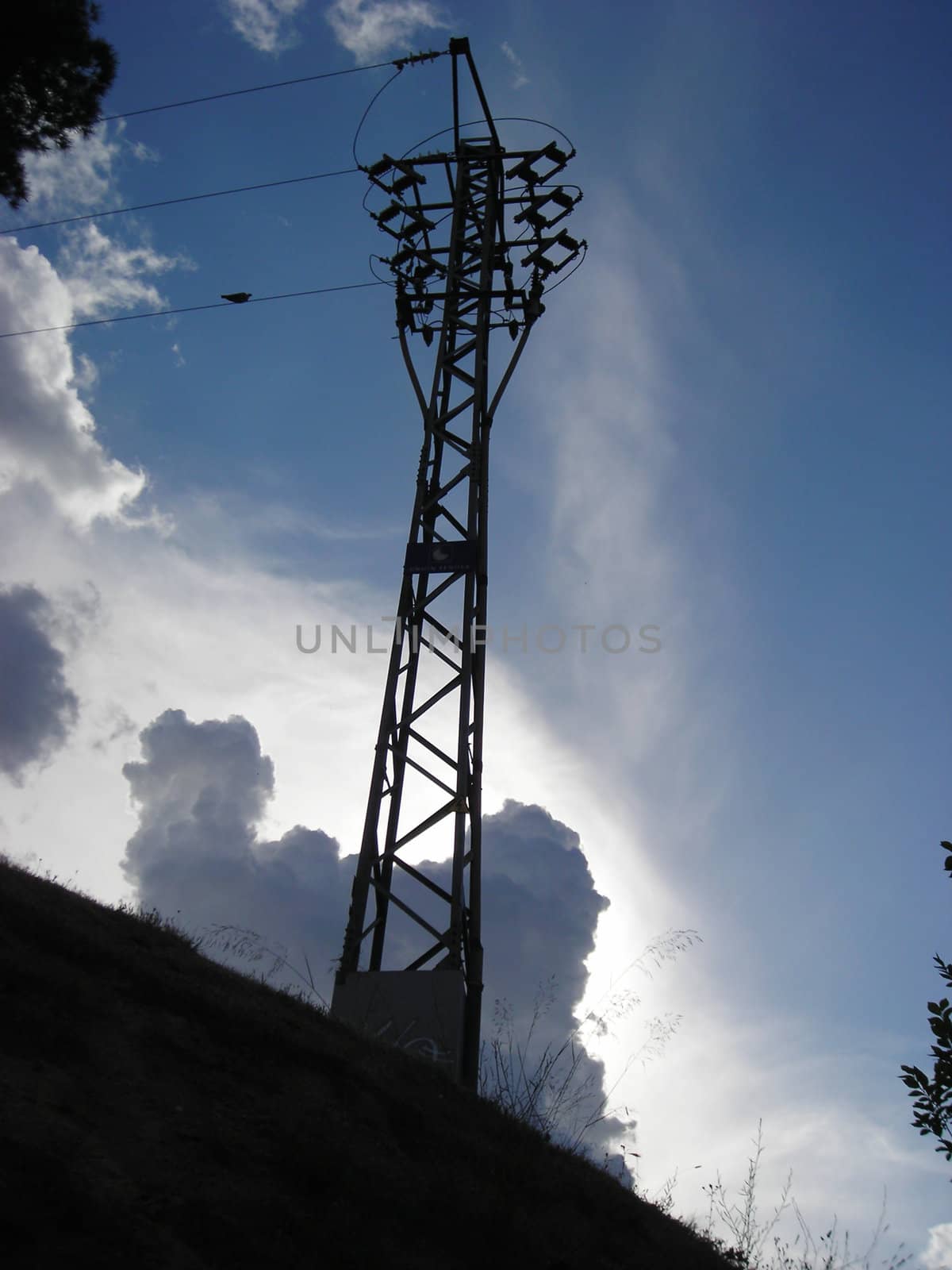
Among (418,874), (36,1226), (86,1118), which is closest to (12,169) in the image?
(418,874)

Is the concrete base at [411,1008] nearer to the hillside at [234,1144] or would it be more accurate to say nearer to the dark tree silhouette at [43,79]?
the hillside at [234,1144]

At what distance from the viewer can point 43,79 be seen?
9.39m

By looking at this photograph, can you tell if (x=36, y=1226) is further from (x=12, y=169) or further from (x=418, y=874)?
(x=12, y=169)

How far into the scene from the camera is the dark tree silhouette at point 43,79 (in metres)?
9.10

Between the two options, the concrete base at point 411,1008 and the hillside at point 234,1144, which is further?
the concrete base at point 411,1008

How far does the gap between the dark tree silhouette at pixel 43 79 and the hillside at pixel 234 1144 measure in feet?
21.2

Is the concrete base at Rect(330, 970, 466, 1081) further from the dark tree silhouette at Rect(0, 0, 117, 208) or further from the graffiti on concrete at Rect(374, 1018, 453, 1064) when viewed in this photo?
the dark tree silhouette at Rect(0, 0, 117, 208)

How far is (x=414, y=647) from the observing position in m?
11.2

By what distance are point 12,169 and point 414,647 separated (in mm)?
5765

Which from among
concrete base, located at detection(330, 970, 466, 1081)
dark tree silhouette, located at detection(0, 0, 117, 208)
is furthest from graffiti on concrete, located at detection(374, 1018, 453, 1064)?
dark tree silhouette, located at detection(0, 0, 117, 208)

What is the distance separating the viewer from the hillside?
4.59 meters

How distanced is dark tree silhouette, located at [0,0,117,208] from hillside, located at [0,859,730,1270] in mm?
6465

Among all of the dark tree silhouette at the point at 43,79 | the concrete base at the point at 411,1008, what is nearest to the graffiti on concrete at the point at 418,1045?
the concrete base at the point at 411,1008

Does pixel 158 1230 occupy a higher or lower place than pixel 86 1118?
lower
